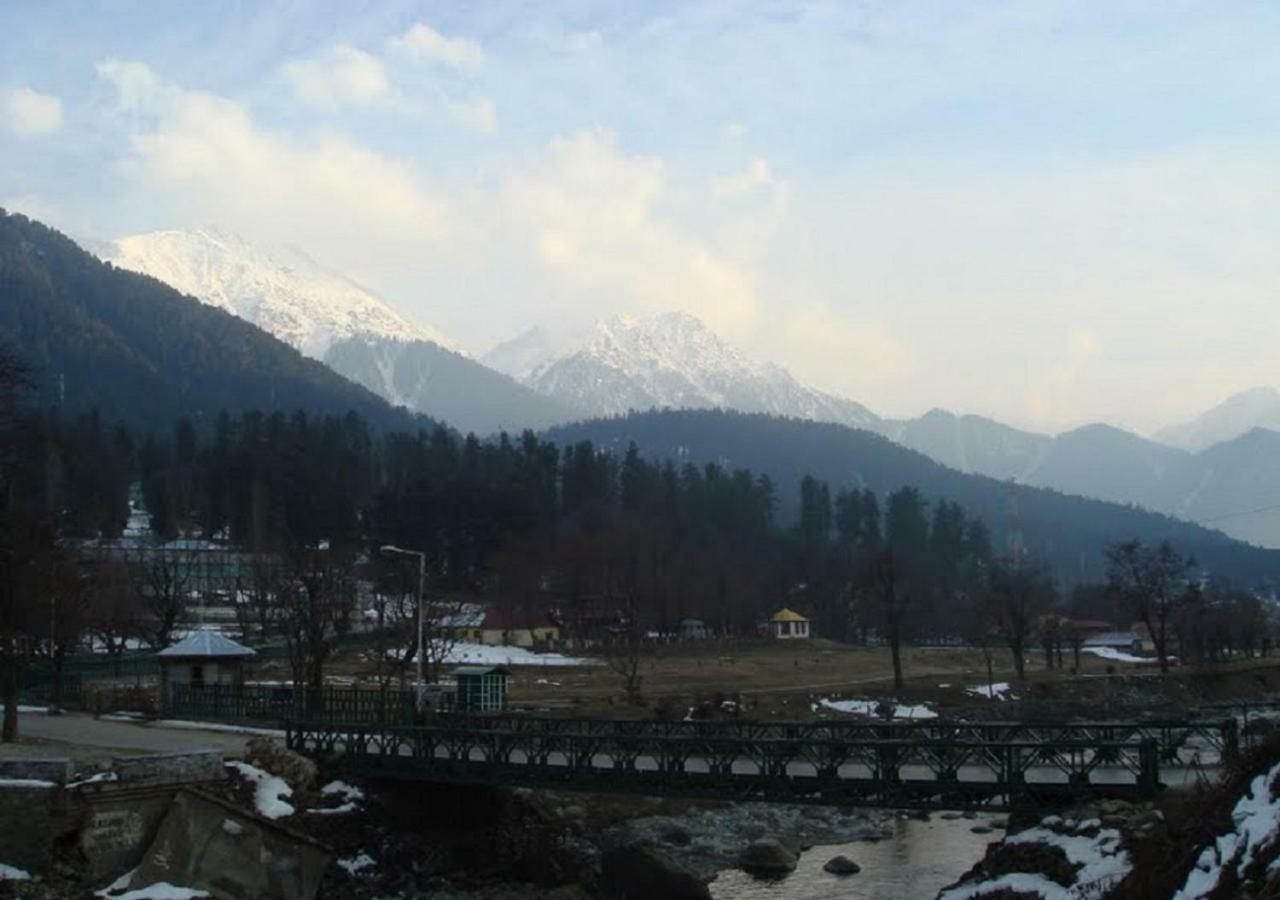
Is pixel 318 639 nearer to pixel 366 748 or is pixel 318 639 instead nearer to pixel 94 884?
pixel 366 748

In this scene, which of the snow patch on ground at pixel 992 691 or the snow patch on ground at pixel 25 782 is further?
→ the snow patch on ground at pixel 992 691

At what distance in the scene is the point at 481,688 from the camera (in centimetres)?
4994

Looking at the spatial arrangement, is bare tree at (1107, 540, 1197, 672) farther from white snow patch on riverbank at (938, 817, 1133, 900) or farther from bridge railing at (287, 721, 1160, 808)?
white snow patch on riverbank at (938, 817, 1133, 900)

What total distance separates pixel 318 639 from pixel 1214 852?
40.9 meters

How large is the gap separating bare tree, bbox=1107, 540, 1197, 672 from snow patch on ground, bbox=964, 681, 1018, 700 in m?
15.1

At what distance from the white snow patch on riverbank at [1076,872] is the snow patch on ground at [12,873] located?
1820cm

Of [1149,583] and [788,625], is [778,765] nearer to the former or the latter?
[1149,583]

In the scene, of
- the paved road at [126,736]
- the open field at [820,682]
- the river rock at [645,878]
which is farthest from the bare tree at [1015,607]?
the paved road at [126,736]

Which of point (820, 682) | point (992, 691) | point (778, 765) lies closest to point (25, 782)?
point (778, 765)

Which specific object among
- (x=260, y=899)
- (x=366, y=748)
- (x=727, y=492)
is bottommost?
(x=260, y=899)

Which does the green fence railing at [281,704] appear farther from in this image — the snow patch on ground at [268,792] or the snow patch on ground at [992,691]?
the snow patch on ground at [992,691]

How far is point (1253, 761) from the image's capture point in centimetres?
1738

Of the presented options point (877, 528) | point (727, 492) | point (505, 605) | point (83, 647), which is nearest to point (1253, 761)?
point (83, 647)

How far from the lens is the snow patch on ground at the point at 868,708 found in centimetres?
6614
